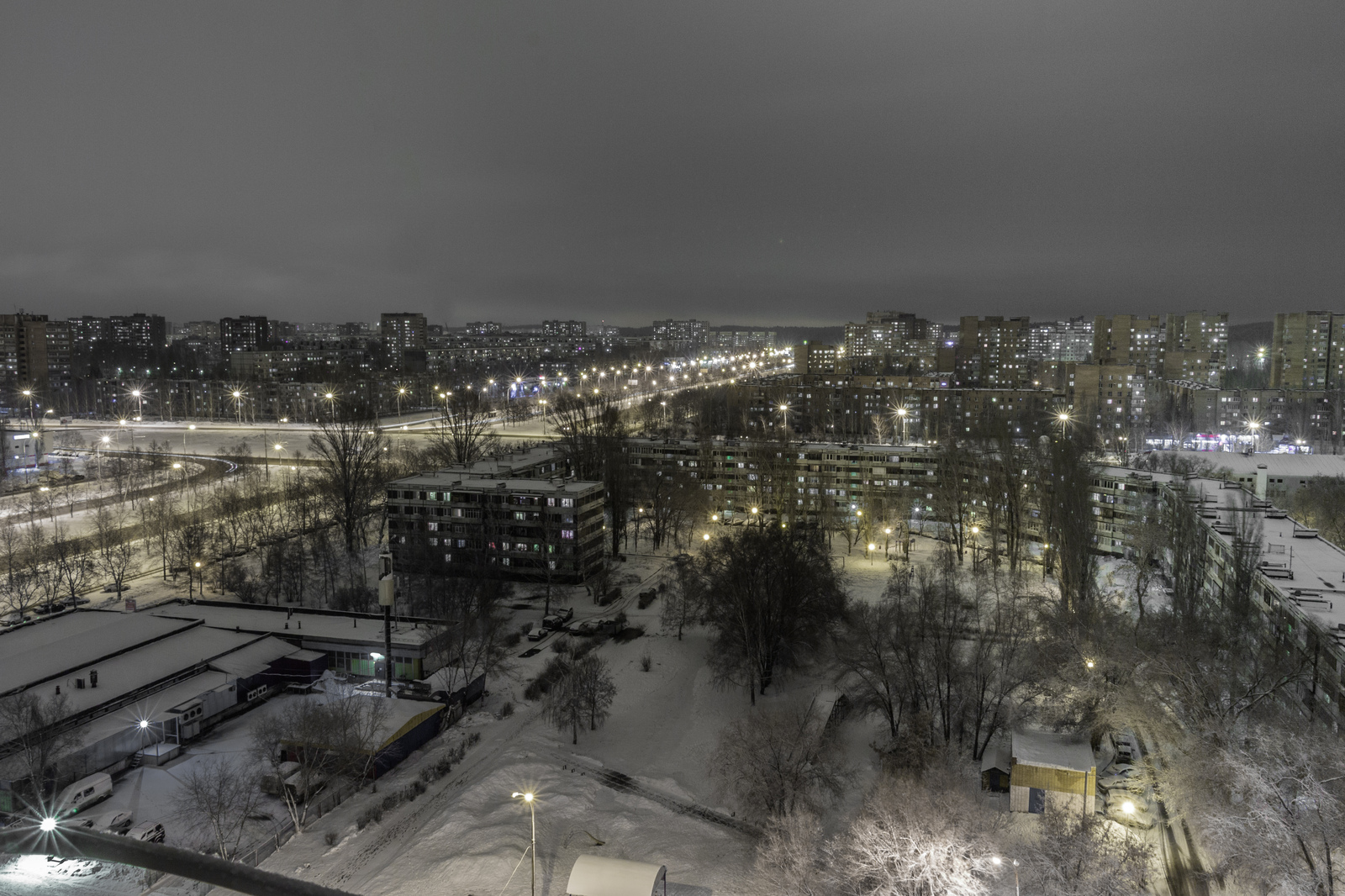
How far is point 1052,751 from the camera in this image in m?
14.0

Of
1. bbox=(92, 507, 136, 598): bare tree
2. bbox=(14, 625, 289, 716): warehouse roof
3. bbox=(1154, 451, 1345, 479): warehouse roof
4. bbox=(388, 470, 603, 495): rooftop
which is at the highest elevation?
bbox=(1154, 451, 1345, 479): warehouse roof

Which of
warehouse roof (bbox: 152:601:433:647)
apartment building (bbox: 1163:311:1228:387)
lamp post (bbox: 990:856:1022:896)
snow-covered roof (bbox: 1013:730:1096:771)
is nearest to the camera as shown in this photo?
lamp post (bbox: 990:856:1022:896)

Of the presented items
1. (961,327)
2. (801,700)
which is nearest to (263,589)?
(801,700)

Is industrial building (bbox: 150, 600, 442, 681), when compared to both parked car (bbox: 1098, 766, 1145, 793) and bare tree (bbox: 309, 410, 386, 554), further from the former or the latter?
parked car (bbox: 1098, 766, 1145, 793)

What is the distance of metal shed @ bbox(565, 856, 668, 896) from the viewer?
1109cm

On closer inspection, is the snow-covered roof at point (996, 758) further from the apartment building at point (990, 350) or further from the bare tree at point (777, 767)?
the apartment building at point (990, 350)

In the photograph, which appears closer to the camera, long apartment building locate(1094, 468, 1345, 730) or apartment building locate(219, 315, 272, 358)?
long apartment building locate(1094, 468, 1345, 730)

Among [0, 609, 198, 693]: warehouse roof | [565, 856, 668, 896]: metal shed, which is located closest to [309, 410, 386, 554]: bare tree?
[0, 609, 198, 693]: warehouse roof

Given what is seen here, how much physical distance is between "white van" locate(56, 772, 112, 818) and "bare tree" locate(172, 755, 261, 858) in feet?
3.37

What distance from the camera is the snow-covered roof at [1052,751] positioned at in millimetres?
13617

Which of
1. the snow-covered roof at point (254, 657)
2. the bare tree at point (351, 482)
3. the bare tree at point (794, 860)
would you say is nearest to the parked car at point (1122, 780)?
the bare tree at point (794, 860)

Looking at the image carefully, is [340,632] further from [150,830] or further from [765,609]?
[765,609]

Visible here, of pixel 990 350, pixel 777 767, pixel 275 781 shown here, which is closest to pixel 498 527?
pixel 275 781

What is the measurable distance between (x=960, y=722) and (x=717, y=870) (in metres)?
6.52
